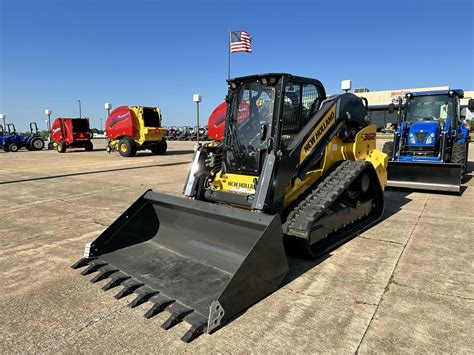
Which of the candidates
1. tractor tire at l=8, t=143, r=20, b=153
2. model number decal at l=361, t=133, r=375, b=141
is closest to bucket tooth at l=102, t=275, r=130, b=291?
model number decal at l=361, t=133, r=375, b=141

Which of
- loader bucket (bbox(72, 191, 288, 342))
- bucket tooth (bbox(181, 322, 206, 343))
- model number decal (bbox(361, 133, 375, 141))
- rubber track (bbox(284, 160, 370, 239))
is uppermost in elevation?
model number decal (bbox(361, 133, 375, 141))

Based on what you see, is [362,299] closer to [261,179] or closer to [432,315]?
[432,315]

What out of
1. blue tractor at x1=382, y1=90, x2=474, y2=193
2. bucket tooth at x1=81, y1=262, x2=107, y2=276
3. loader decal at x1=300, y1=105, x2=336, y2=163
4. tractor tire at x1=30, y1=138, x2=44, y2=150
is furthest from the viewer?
tractor tire at x1=30, y1=138, x2=44, y2=150

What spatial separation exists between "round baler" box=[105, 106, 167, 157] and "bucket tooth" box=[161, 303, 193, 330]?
15.4 m

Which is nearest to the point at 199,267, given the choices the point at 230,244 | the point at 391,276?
the point at 230,244

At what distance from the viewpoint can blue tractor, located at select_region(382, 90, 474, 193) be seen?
7.77 m

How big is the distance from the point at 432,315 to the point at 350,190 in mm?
2445

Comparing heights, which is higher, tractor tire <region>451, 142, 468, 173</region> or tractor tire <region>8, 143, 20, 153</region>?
tractor tire <region>451, 142, 468, 173</region>

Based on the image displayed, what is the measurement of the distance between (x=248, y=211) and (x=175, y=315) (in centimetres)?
122

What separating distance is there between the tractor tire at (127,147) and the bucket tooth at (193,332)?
1592 cm

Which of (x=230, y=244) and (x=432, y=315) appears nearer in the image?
(x=432, y=315)

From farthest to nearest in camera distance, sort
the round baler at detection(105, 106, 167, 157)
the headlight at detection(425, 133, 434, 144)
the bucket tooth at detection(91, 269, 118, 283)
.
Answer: the round baler at detection(105, 106, 167, 157) < the headlight at detection(425, 133, 434, 144) < the bucket tooth at detection(91, 269, 118, 283)

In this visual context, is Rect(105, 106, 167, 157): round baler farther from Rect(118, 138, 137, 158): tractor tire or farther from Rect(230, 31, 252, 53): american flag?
Rect(230, 31, 252, 53): american flag

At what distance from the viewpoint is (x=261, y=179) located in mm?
3898
